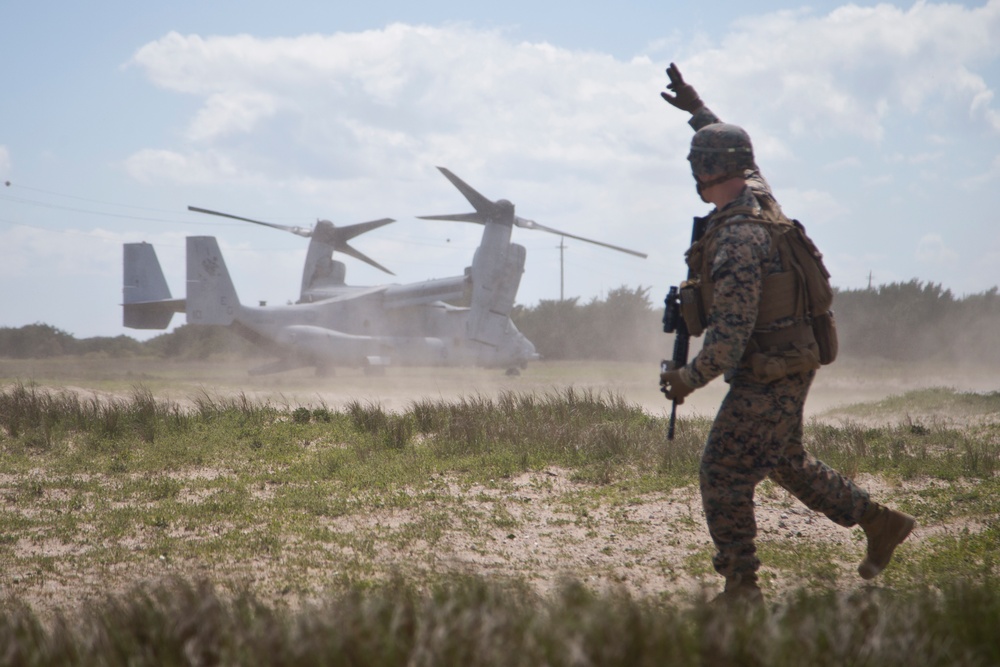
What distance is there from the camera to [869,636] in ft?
7.47

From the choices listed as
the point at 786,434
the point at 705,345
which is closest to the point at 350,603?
the point at 705,345

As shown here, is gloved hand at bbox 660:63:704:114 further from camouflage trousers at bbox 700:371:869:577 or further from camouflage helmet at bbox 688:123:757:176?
camouflage trousers at bbox 700:371:869:577

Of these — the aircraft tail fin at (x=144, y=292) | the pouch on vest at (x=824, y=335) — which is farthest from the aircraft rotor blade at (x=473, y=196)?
the pouch on vest at (x=824, y=335)

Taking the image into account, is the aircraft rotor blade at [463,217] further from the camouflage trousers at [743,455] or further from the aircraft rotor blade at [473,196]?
the camouflage trousers at [743,455]

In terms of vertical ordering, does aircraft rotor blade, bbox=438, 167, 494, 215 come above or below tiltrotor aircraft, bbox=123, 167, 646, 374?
above

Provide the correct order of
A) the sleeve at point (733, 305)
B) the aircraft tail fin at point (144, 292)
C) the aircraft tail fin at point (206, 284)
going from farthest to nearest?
the aircraft tail fin at point (144, 292) < the aircraft tail fin at point (206, 284) < the sleeve at point (733, 305)

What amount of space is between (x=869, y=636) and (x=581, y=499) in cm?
465

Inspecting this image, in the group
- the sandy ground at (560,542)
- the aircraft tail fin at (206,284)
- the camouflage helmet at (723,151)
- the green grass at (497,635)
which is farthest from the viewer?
the aircraft tail fin at (206,284)

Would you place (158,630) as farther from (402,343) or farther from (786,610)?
(402,343)

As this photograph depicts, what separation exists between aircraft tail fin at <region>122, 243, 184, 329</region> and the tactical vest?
2535 cm

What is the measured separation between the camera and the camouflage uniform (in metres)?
3.98

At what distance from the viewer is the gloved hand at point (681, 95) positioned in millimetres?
5160

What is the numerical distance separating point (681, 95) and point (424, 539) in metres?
3.33

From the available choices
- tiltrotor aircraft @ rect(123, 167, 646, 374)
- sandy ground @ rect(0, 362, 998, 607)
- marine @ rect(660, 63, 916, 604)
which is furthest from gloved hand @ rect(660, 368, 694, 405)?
tiltrotor aircraft @ rect(123, 167, 646, 374)
